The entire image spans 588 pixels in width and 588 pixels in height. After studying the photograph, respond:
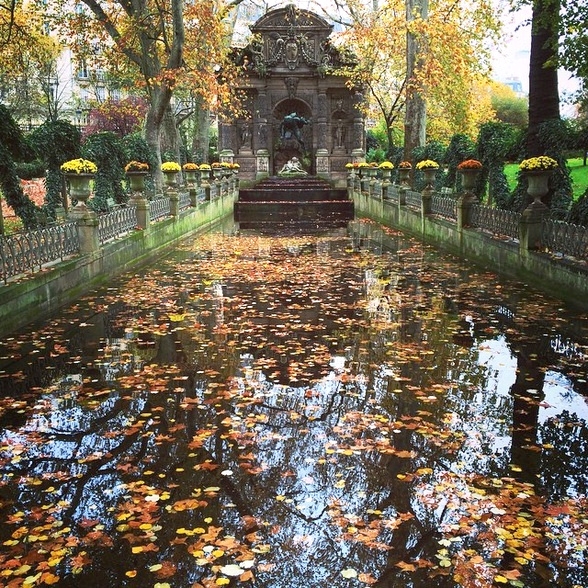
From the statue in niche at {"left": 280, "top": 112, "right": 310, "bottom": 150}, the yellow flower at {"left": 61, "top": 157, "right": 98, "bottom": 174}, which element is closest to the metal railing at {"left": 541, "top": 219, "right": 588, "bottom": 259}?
the yellow flower at {"left": 61, "top": 157, "right": 98, "bottom": 174}

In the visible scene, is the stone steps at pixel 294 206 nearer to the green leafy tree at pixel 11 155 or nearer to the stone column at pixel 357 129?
the stone column at pixel 357 129

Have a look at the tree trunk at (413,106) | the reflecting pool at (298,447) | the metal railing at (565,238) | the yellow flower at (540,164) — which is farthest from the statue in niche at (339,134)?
the reflecting pool at (298,447)

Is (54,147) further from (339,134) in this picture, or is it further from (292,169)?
(339,134)

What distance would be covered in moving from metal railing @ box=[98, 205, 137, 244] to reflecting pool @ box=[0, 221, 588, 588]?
3.97 m

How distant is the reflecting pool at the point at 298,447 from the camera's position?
391 centimetres

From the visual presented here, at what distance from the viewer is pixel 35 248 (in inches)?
418

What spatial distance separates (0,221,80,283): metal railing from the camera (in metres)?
9.74

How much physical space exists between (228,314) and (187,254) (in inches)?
300

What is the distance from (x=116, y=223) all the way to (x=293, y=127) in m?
31.2

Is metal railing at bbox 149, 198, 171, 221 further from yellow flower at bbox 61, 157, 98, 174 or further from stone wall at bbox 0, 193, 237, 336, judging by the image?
yellow flower at bbox 61, 157, 98, 174

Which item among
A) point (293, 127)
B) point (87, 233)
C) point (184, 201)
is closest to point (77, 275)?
point (87, 233)

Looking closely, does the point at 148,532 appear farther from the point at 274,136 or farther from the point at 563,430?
the point at 274,136

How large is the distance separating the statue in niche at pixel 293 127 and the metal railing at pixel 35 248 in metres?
33.4

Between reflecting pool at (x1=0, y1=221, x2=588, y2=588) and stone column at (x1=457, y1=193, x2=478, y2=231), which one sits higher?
stone column at (x1=457, y1=193, x2=478, y2=231)
